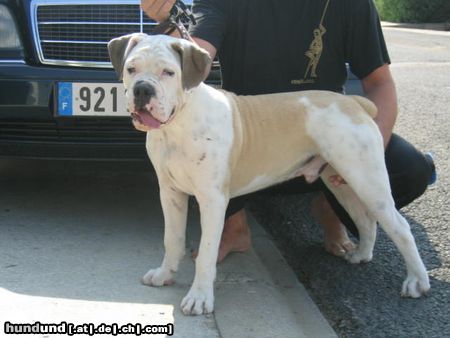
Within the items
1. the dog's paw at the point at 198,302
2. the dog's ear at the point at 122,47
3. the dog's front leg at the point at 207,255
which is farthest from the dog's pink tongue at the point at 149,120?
the dog's paw at the point at 198,302

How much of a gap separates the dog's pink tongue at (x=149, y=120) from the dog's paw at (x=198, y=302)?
773mm

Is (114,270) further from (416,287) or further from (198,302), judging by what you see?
(416,287)

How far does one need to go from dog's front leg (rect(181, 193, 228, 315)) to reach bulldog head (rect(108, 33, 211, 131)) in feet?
1.45

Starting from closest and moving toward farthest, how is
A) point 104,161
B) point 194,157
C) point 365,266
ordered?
point 194,157, point 365,266, point 104,161

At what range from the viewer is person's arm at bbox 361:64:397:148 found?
349cm

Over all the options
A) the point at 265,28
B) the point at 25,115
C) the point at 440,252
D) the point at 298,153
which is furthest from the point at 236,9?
the point at 440,252

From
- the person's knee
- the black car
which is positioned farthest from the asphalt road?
the black car

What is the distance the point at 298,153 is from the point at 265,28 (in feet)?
2.59

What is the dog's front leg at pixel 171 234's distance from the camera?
3189mm

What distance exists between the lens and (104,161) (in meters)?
3.96

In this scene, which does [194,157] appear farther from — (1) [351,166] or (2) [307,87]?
Answer: (2) [307,87]

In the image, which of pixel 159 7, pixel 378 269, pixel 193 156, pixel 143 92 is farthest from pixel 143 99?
pixel 378 269

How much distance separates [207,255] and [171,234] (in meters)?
0.32

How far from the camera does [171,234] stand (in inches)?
128
